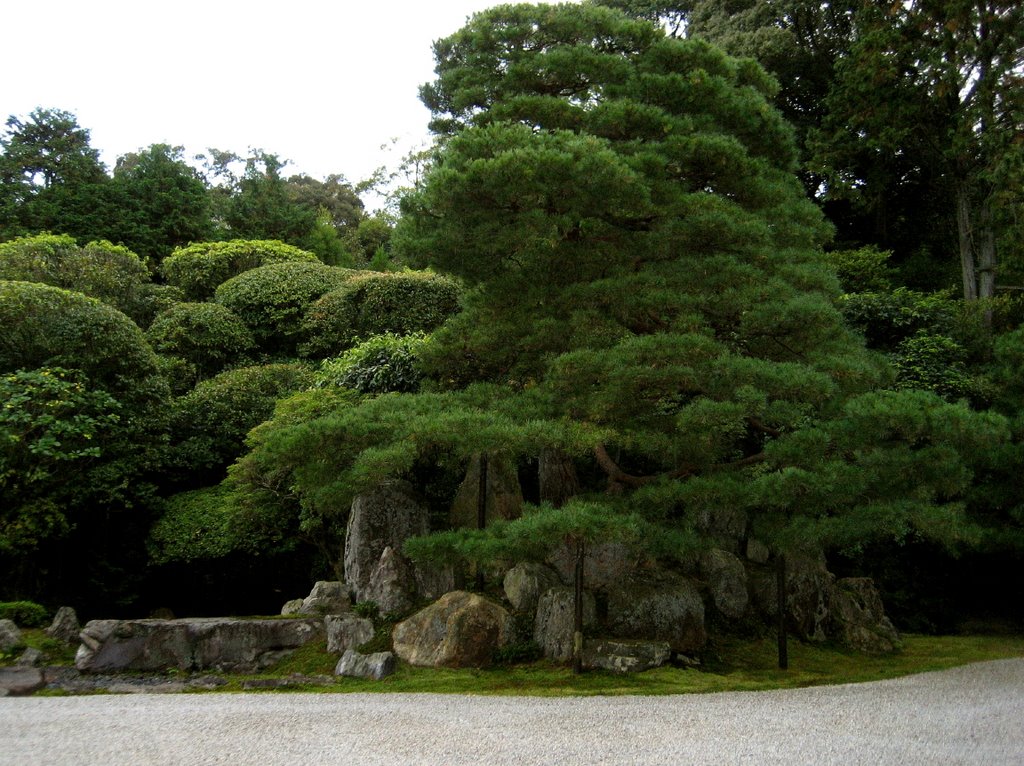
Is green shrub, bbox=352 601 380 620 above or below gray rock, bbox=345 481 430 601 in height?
below

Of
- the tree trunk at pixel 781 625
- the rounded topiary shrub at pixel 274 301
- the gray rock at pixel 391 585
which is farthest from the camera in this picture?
the rounded topiary shrub at pixel 274 301

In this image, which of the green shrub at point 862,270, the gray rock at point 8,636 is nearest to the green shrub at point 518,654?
the gray rock at point 8,636

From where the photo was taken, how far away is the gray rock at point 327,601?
332 inches

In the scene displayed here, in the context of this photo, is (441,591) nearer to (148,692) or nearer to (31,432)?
(148,692)

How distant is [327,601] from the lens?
8.59 metres

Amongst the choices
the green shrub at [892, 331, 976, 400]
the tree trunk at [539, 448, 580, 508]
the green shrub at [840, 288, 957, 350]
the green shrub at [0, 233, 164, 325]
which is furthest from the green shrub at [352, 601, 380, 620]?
the green shrub at [840, 288, 957, 350]

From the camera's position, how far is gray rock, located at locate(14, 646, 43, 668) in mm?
7523

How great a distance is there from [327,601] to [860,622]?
19.4 ft

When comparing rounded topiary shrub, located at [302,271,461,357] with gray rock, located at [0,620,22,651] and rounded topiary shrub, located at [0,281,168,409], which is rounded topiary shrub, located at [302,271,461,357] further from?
gray rock, located at [0,620,22,651]

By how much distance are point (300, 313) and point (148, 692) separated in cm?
826

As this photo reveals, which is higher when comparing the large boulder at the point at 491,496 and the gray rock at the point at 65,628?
the large boulder at the point at 491,496

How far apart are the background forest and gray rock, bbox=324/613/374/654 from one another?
1204 mm

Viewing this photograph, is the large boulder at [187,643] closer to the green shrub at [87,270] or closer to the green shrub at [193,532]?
the green shrub at [193,532]

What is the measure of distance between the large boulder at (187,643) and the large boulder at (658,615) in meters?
3.05
